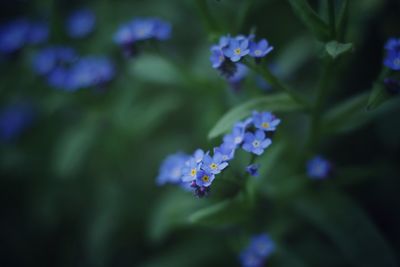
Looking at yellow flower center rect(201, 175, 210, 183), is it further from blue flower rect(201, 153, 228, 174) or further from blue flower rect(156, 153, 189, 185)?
blue flower rect(156, 153, 189, 185)

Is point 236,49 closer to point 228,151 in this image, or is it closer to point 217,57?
point 217,57


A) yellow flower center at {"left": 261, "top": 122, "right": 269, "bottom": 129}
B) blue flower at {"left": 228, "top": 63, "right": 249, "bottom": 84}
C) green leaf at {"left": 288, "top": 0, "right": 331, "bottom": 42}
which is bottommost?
yellow flower center at {"left": 261, "top": 122, "right": 269, "bottom": 129}

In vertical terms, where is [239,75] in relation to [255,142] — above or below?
above

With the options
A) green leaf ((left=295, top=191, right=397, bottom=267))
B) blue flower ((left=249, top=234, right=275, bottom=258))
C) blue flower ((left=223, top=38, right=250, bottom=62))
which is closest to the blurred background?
green leaf ((left=295, top=191, right=397, bottom=267))

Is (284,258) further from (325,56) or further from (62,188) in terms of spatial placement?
(62,188)

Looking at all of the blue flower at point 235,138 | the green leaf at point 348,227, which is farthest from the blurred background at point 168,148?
the blue flower at point 235,138

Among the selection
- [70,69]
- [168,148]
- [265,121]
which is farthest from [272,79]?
[70,69]

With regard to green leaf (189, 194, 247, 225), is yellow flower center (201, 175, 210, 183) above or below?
below
